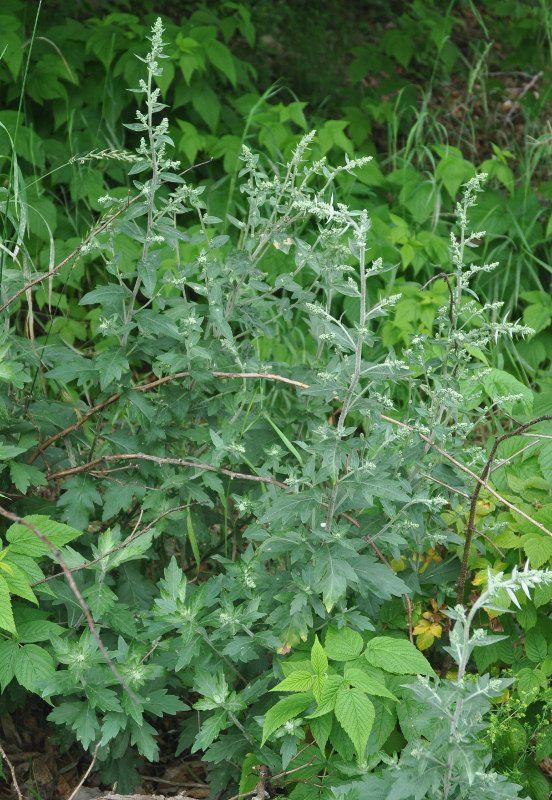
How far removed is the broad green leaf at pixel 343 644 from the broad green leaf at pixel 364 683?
60 mm

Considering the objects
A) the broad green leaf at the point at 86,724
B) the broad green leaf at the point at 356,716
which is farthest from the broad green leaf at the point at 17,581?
the broad green leaf at the point at 356,716

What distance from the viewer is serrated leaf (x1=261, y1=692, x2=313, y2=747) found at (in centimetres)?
172

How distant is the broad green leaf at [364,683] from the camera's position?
1703 millimetres

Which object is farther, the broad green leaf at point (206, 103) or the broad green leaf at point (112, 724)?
the broad green leaf at point (206, 103)

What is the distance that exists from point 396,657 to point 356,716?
0.18 metres

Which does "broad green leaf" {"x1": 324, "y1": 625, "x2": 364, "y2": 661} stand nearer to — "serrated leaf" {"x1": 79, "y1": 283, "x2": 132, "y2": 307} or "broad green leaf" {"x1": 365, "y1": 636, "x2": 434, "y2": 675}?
"broad green leaf" {"x1": 365, "y1": 636, "x2": 434, "y2": 675}

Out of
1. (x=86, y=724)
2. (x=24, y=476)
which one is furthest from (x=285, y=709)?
(x=24, y=476)

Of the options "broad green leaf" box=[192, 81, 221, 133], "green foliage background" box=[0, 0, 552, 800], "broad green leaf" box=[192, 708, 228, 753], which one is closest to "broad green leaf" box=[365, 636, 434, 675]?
"green foliage background" box=[0, 0, 552, 800]

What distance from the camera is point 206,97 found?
4109mm

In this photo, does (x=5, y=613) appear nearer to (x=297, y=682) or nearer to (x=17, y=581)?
(x=17, y=581)

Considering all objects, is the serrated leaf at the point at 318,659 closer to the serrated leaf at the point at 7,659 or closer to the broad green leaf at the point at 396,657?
the broad green leaf at the point at 396,657

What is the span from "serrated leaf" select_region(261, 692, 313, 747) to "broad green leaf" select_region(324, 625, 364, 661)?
100mm

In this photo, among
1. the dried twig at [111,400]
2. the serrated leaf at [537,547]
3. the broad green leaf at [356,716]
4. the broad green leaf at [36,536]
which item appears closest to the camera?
the broad green leaf at [356,716]

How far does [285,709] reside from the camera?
1.75 metres
